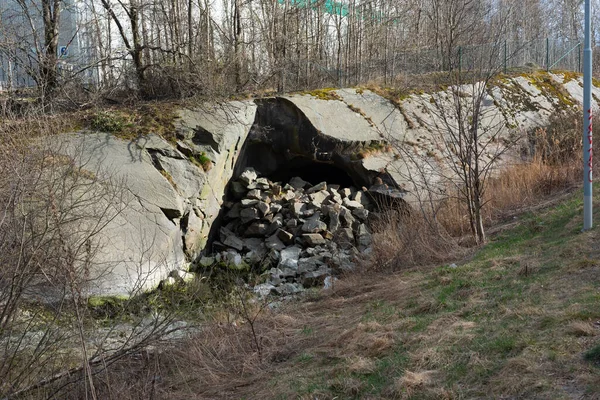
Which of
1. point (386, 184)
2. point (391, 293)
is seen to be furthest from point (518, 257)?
point (386, 184)

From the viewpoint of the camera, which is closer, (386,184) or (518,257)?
(518,257)

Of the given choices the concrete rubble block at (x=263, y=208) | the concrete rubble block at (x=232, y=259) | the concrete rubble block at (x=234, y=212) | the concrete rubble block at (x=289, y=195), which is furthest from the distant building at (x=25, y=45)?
the concrete rubble block at (x=232, y=259)

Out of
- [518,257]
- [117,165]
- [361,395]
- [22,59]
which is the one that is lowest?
Result: [361,395]

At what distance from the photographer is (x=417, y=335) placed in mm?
5625

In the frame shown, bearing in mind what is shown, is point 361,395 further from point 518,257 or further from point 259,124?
point 259,124

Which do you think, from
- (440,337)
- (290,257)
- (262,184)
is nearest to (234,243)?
(290,257)

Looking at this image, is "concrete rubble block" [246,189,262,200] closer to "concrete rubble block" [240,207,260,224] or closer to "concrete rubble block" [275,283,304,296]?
"concrete rubble block" [240,207,260,224]

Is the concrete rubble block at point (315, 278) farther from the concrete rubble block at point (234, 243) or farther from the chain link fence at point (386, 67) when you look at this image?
the chain link fence at point (386, 67)

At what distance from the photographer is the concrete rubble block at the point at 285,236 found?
11.9m

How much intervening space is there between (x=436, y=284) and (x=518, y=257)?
1091 mm

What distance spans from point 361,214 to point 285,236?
1.86m

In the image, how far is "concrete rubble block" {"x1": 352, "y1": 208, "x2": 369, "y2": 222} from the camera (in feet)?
41.9

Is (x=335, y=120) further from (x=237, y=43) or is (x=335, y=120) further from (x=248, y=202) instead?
(x=237, y=43)

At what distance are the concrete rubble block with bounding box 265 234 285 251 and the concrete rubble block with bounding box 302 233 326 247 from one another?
482 millimetres
